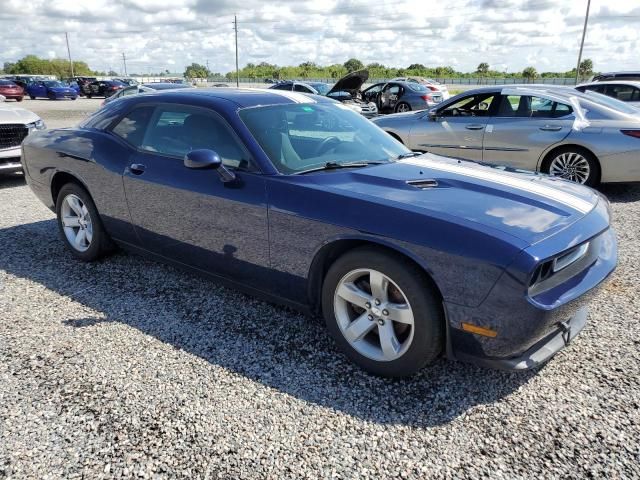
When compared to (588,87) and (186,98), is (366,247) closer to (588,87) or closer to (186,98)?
(186,98)

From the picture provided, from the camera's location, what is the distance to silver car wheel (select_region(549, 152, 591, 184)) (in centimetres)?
666

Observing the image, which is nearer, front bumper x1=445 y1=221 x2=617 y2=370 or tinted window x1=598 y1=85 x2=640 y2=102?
front bumper x1=445 y1=221 x2=617 y2=370

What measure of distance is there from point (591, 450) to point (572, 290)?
743mm

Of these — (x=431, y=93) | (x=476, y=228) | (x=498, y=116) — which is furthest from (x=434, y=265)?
(x=431, y=93)

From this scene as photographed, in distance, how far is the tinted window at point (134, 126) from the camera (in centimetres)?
393

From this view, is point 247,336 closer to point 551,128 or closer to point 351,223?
point 351,223

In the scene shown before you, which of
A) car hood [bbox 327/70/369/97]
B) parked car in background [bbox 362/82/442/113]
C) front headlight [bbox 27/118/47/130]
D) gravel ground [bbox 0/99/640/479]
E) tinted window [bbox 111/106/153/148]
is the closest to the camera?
gravel ground [bbox 0/99/640/479]

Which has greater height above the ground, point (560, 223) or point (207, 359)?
point (560, 223)

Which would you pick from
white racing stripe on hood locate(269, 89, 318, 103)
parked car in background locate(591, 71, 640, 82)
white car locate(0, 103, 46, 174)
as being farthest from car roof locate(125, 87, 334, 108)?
parked car in background locate(591, 71, 640, 82)

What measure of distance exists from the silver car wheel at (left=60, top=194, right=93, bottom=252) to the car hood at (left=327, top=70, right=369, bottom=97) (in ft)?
42.6

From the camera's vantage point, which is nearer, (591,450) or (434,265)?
(591,450)

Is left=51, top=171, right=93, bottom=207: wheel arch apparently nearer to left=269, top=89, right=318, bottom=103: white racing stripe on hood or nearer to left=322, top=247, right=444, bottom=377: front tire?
left=269, top=89, right=318, bottom=103: white racing stripe on hood

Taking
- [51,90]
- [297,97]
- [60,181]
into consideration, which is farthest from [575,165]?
[51,90]

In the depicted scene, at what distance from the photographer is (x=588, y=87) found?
11180 mm
